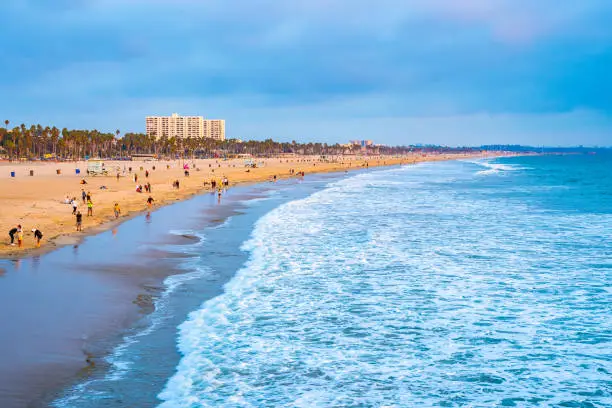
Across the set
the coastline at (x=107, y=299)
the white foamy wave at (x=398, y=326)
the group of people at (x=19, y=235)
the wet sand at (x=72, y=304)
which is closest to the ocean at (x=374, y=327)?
the white foamy wave at (x=398, y=326)

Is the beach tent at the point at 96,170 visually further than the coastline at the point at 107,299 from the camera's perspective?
Yes

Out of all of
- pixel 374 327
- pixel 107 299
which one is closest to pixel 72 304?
pixel 107 299

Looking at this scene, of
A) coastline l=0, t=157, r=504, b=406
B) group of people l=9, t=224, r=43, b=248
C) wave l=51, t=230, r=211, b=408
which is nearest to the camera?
wave l=51, t=230, r=211, b=408

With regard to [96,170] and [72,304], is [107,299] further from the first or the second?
[96,170]

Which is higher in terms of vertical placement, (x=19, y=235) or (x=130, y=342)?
(x=19, y=235)

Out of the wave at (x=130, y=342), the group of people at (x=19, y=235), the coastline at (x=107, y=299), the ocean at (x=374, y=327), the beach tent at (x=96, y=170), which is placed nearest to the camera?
the wave at (x=130, y=342)

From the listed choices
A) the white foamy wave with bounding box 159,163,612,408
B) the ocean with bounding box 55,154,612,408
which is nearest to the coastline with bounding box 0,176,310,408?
the ocean with bounding box 55,154,612,408

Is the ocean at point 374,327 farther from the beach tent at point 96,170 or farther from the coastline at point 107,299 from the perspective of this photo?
the beach tent at point 96,170

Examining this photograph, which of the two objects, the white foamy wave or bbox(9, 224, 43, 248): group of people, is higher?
bbox(9, 224, 43, 248): group of people

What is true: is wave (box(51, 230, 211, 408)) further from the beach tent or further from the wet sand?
the beach tent
